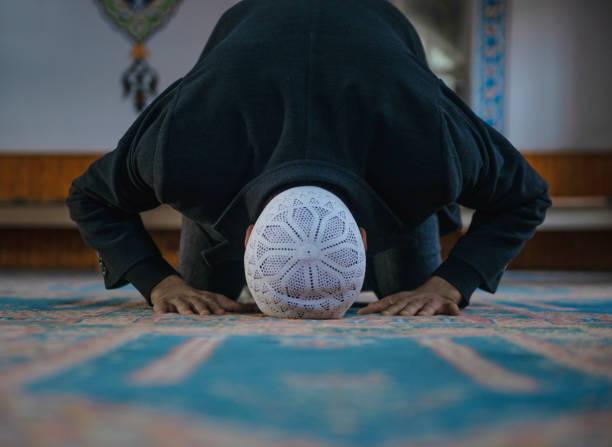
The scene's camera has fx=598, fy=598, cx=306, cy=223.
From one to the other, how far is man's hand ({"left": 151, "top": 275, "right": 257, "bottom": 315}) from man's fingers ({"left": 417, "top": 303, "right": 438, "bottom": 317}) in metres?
0.41

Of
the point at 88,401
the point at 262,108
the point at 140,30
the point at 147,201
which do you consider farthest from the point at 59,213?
the point at 88,401

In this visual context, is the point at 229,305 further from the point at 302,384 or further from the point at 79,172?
the point at 79,172

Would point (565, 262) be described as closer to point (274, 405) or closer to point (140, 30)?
point (140, 30)

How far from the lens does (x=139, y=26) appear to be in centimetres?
557

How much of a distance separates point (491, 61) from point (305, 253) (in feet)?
16.0

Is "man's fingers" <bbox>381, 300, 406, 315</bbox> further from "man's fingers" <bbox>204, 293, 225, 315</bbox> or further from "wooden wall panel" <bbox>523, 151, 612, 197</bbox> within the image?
"wooden wall panel" <bbox>523, 151, 612, 197</bbox>

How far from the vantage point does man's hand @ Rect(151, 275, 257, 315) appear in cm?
137

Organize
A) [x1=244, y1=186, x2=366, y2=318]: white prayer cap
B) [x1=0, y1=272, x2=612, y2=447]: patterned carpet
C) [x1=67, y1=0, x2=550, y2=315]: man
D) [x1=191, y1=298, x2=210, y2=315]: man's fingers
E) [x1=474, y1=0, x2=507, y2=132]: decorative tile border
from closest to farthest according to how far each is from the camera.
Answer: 1. [x1=0, y1=272, x2=612, y2=447]: patterned carpet
2. [x1=244, y1=186, x2=366, y2=318]: white prayer cap
3. [x1=67, y1=0, x2=550, y2=315]: man
4. [x1=191, y1=298, x2=210, y2=315]: man's fingers
5. [x1=474, y1=0, x2=507, y2=132]: decorative tile border

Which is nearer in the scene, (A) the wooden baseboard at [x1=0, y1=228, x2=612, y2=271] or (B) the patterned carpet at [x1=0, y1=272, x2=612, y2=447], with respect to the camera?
(B) the patterned carpet at [x1=0, y1=272, x2=612, y2=447]

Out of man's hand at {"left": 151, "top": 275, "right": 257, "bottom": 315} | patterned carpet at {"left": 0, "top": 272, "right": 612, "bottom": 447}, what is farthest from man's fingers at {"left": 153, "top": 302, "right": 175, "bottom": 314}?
patterned carpet at {"left": 0, "top": 272, "right": 612, "bottom": 447}

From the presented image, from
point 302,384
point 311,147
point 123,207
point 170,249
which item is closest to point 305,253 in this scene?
point 311,147

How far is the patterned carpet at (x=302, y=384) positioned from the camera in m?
0.51

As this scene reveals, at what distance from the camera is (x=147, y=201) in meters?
1.52

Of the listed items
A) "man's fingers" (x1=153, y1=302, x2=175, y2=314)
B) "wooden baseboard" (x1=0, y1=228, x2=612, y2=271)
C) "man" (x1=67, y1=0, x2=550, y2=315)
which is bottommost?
"wooden baseboard" (x1=0, y1=228, x2=612, y2=271)
